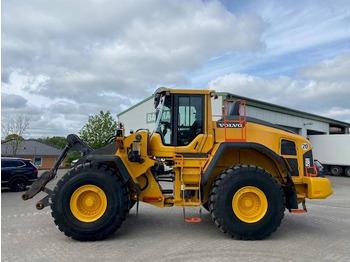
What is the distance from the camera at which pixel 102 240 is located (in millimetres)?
6336

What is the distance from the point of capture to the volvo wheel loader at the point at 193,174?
6.38 m

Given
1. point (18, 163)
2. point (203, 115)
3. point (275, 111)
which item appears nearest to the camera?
point (203, 115)

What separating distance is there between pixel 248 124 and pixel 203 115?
3.32ft

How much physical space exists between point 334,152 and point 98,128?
25676 millimetres

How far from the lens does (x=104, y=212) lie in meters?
6.38

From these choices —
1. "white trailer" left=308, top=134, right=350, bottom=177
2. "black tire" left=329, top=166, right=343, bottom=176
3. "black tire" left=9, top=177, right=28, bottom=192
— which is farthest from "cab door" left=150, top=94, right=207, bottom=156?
"black tire" left=329, top=166, right=343, bottom=176

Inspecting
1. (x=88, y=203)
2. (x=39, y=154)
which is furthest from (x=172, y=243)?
(x=39, y=154)

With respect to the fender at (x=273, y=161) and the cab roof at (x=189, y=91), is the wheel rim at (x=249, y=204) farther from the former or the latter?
the cab roof at (x=189, y=91)

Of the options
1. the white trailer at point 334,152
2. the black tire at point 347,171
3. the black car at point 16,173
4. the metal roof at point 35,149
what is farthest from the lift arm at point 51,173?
the metal roof at point 35,149

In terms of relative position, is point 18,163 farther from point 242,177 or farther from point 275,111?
point 275,111

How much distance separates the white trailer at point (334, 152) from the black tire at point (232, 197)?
24449 millimetres

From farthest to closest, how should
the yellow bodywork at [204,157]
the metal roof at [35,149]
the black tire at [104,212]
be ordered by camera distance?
the metal roof at [35,149] → the yellow bodywork at [204,157] → the black tire at [104,212]

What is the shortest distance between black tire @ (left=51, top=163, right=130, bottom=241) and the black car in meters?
10.2

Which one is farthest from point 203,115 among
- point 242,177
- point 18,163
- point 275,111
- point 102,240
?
point 275,111
